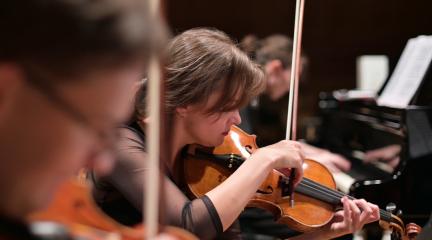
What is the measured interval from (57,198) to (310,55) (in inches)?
190

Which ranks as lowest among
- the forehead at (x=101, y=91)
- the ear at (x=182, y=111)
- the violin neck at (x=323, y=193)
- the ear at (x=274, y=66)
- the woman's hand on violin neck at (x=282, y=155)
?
the violin neck at (x=323, y=193)

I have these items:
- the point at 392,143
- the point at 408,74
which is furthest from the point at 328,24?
the point at 392,143

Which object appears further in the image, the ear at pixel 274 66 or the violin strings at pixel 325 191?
the ear at pixel 274 66

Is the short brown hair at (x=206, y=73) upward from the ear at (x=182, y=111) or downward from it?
upward

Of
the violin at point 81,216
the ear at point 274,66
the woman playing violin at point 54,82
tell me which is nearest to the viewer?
the woman playing violin at point 54,82

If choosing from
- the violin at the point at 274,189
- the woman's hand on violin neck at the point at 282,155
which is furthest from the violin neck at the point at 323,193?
the woman's hand on violin neck at the point at 282,155

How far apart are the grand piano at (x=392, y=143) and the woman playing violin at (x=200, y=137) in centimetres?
80

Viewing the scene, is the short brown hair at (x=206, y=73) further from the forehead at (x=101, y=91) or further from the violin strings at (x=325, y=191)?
the forehead at (x=101, y=91)

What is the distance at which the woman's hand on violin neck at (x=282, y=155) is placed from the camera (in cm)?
140

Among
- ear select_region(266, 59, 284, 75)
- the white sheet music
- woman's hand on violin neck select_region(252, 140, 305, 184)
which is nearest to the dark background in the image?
ear select_region(266, 59, 284, 75)

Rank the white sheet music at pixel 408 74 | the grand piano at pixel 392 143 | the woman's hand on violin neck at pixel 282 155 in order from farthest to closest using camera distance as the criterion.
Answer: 1. the white sheet music at pixel 408 74
2. the grand piano at pixel 392 143
3. the woman's hand on violin neck at pixel 282 155

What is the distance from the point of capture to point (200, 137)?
148cm

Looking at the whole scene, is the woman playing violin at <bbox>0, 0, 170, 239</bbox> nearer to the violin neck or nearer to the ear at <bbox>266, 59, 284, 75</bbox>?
the violin neck

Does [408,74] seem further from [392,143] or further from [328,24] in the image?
[328,24]
